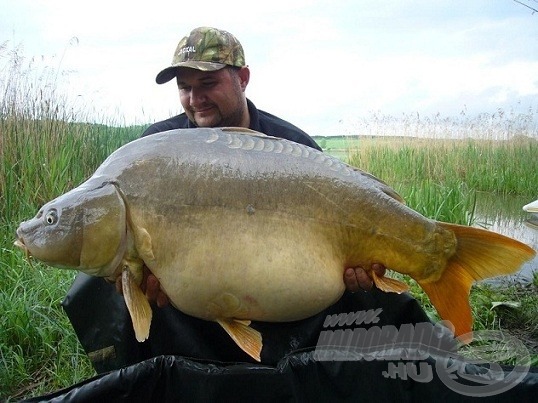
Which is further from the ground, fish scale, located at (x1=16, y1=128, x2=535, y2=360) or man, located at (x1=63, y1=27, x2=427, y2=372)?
fish scale, located at (x1=16, y1=128, x2=535, y2=360)

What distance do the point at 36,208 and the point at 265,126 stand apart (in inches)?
70.2

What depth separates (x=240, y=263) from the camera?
1.29 meters

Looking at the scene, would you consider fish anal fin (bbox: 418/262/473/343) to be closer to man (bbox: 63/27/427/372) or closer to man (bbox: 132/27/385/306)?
man (bbox: 63/27/427/372)

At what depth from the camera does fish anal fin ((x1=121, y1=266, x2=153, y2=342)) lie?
1285 mm

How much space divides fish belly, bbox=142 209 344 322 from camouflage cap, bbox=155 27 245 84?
101 centimetres

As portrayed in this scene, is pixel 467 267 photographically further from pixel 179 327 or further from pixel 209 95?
pixel 209 95

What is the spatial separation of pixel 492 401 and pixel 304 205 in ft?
2.15

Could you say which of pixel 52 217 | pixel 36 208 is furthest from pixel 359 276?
pixel 36 208

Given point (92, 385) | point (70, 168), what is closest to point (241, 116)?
point (92, 385)

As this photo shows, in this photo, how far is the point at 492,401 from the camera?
137cm

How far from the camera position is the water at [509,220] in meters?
3.52

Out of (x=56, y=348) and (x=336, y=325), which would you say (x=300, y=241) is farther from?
(x=56, y=348)

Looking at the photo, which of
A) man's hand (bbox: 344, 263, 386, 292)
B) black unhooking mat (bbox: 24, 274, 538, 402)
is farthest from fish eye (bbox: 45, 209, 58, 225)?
man's hand (bbox: 344, 263, 386, 292)

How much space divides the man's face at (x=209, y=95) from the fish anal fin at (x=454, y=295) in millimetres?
1136
